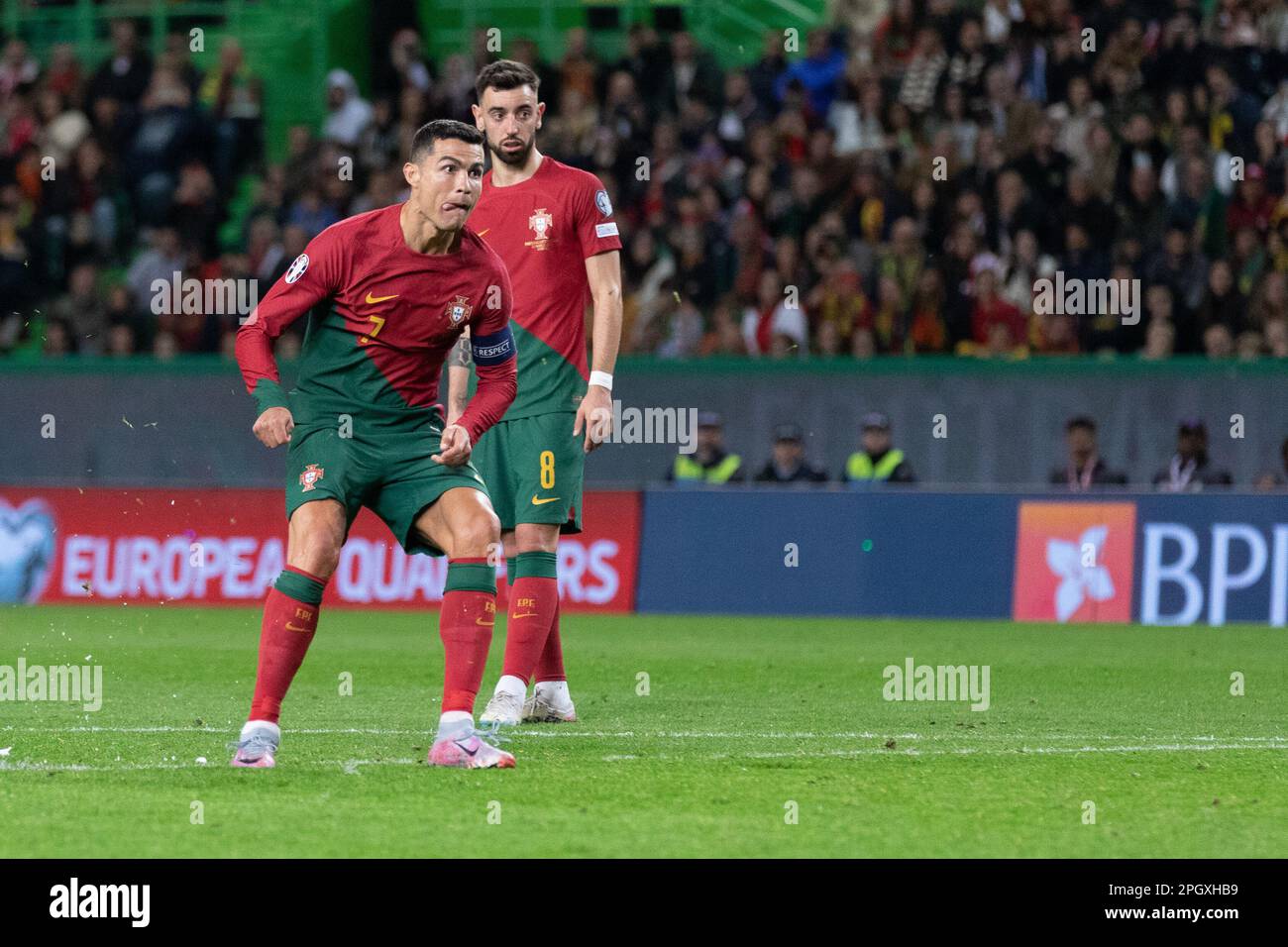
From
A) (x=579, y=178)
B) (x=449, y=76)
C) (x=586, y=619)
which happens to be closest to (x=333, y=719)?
(x=579, y=178)

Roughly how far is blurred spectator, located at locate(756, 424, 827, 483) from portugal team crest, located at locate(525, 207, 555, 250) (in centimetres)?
824

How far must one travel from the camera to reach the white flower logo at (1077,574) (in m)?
15.9

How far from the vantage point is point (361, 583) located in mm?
17016

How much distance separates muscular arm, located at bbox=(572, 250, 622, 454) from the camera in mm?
8898

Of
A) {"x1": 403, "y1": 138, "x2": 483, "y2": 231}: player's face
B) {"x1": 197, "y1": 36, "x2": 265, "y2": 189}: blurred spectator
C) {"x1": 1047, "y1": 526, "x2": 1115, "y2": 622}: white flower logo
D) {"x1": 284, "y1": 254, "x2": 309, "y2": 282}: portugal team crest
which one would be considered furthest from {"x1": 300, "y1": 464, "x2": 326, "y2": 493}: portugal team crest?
{"x1": 197, "y1": 36, "x2": 265, "y2": 189}: blurred spectator

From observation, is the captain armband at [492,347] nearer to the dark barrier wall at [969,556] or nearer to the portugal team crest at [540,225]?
the portugal team crest at [540,225]

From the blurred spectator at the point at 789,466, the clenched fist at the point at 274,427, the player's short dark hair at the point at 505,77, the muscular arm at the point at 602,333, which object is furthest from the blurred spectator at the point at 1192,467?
the clenched fist at the point at 274,427

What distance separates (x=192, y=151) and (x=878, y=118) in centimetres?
691

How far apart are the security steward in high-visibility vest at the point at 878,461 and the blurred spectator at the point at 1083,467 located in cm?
120

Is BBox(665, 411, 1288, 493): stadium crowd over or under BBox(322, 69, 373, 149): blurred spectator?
under

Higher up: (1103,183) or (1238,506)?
(1103,183)

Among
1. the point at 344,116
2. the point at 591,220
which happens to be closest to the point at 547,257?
the point at 591,220

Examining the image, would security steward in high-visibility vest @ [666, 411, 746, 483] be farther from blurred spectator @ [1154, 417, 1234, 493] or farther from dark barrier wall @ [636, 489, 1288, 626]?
blurred spectator @ [1154, 417, 1234, 493]

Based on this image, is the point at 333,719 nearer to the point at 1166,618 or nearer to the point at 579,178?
the point at 579,178
